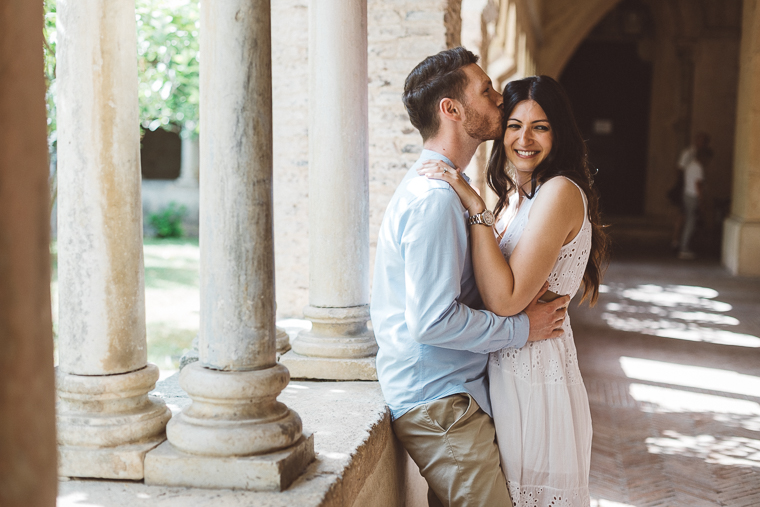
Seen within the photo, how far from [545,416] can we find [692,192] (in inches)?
442

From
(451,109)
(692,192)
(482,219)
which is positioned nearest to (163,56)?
(451,109)

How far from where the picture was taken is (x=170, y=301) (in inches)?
356

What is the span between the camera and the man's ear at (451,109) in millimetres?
2229

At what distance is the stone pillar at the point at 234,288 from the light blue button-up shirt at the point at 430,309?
39 centimetres

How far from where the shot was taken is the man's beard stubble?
226cm

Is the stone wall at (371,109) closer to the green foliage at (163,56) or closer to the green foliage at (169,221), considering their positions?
the green foliage at (163,56)

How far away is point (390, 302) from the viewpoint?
2.28m

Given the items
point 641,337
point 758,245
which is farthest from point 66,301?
point 758,245

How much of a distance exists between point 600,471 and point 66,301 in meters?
2.83

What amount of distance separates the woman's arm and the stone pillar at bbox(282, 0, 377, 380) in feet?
3.13

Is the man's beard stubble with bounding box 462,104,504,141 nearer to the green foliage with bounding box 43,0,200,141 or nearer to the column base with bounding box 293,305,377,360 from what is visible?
the column base with bounding box 293,305,377,360

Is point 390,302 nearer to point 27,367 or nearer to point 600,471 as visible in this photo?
point 27,367

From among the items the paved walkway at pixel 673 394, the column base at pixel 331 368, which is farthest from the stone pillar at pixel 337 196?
the paved walkway at pixel 673 394

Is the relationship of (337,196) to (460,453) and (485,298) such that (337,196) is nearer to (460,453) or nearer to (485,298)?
(485,298)
